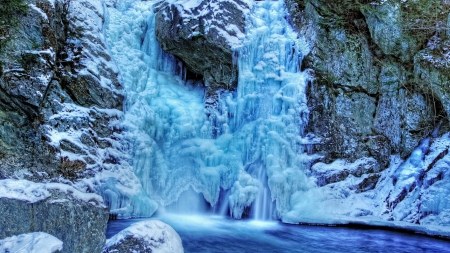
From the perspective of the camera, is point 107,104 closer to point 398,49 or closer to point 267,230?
Answer: point 267,230

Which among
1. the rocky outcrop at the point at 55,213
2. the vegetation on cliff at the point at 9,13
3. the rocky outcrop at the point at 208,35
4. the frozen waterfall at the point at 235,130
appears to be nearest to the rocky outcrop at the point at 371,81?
the frozen waterfall at the point at 235,130

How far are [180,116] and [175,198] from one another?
6.63ft

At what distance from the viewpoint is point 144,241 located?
2.96 m

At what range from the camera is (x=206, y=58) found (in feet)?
30.6

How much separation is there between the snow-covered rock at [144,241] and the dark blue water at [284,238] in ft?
8.03

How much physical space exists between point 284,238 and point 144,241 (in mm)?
3997

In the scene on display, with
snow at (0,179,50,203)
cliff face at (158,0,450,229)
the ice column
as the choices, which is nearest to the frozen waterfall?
the ice column

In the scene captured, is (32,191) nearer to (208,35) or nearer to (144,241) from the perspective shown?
(144,241)

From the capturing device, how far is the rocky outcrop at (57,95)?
6.44m

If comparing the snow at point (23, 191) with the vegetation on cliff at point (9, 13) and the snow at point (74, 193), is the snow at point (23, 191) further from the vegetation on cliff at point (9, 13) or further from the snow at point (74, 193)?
the vegetation on cliff at point (9, 13)

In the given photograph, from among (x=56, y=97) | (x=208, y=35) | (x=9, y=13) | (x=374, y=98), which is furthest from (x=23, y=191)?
(x=374, y=98)

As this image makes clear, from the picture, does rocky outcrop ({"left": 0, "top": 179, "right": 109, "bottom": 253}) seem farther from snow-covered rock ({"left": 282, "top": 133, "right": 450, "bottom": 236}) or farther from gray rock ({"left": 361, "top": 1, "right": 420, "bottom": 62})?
gray rock ({"left": 361, "top": 1, "right": 420, "bottom": 62})

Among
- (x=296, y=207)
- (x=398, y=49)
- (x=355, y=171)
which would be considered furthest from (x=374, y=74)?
(x=296, y=207)

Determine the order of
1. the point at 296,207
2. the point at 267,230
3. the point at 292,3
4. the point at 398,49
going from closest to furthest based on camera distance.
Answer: the point at 267,230 → the point at 296,207 → the point at 398,49 → the point at 292,3
